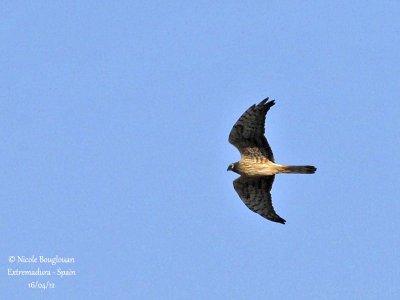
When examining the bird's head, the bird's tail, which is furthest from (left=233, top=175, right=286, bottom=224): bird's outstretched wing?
the bird's tail

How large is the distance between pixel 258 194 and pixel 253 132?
216 centimetres

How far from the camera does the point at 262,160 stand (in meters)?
23.3

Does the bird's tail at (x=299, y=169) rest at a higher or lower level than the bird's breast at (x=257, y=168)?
lower

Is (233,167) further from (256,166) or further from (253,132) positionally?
(253,132)

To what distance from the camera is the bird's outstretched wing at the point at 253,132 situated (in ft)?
73.9

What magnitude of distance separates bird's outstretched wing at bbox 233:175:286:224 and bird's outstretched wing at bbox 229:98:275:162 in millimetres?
1203

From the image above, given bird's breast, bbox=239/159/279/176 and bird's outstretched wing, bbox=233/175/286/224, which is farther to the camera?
bird's outstretched wing, bbox=233/175/286/224

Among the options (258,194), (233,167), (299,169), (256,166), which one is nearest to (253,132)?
(256,166)

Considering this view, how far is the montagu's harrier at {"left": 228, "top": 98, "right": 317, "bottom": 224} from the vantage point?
74.3 feet

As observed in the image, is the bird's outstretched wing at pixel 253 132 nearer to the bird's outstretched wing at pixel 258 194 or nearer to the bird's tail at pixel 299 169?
the bird's tail at pixel 299 169

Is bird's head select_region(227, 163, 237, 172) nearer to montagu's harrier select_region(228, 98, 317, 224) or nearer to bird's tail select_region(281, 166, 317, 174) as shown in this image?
montagu's harrier select_region(228, 98, 317, 224)

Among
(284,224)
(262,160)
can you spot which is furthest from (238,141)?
(284,224)

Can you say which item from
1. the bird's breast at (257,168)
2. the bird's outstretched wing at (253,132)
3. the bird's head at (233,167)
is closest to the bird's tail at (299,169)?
the bird's breast at (257,168)

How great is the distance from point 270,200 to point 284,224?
2.59 ft
